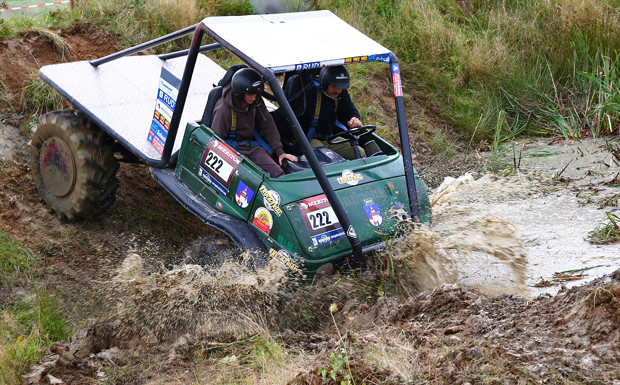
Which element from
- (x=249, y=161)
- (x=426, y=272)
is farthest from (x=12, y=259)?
(x=426, y=272)

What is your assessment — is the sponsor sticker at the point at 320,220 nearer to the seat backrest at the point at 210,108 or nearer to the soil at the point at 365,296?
the soil at the point at 365,296

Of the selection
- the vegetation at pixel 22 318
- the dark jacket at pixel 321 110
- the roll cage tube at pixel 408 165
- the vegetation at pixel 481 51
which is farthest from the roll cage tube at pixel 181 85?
the vegetation at pixel 481 51

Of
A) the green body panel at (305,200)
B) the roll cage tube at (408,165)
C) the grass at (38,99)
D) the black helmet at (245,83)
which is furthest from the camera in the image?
the grass at (38,99)

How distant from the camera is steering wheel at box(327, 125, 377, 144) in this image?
529 cm

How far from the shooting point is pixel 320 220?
14.5 ft

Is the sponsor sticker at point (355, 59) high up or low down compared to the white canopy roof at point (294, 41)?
down

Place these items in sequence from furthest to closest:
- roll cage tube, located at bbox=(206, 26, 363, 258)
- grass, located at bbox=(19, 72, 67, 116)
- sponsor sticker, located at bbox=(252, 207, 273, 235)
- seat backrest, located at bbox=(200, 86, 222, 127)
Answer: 1. grass, located at bbox=(19, 72, 67, 116)
2. seat backrest, located at bbox=(200, 86, 222, 127)
3. sponsor sticker, located at bbox=(252, 207, 273, 235)
4. roll cage tube, located at bbox=(206, 26, 363, 258)

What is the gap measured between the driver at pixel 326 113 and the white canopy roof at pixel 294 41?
0.40m


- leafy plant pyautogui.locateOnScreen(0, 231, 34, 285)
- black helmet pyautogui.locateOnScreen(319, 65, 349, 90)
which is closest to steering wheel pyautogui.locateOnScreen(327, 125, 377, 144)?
black helmet pyautogui.locateOnScreen(319, 65, 349, 90)

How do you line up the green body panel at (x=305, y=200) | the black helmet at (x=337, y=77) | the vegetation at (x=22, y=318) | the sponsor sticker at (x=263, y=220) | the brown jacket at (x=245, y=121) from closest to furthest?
the vegetation at (x=22, y=318) → the green body panel at (x=305, y=200) → the sponsor sticker at (x=263, y=220) → the brown jacket at (x=245, y=121) → the black helmet at (x=337, y=77)

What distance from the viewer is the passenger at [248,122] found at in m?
4.86

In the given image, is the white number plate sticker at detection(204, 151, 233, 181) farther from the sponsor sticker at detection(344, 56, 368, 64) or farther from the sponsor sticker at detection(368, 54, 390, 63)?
the sponsor sticker at detection(368, 54, 390, 63)

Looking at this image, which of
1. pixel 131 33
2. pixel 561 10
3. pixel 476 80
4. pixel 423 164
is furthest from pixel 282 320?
pixel 561 10

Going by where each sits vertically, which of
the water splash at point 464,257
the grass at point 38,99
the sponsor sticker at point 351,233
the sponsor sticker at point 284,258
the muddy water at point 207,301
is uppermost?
the grass at point 38,99
